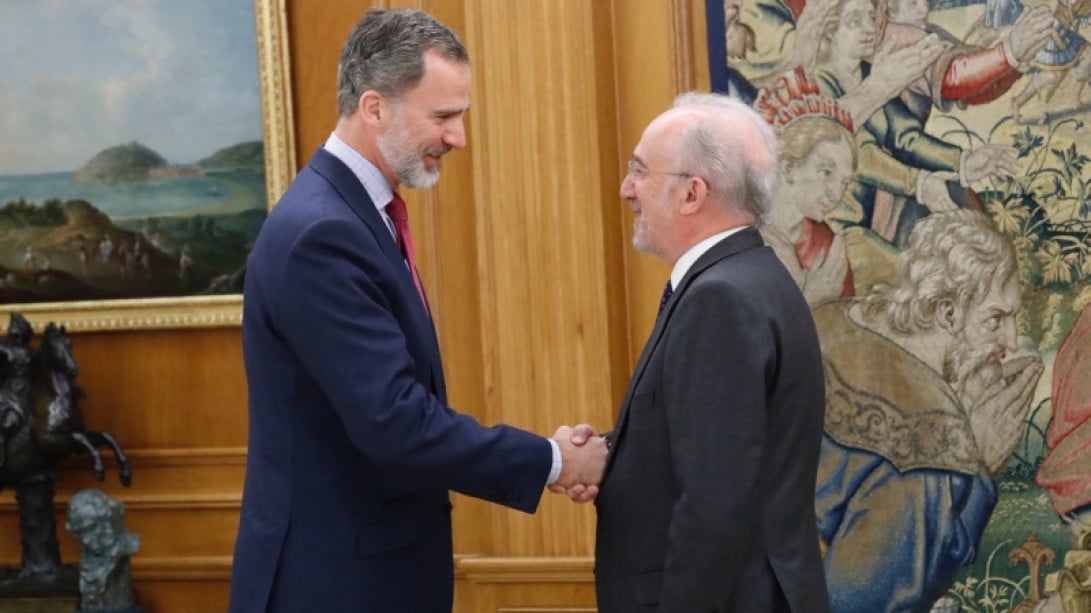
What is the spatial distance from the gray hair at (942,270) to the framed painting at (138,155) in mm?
2301

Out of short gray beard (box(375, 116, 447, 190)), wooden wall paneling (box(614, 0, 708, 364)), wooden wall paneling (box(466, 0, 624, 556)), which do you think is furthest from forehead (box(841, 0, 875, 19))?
short gray beard (box(375, 116, 447, 190))

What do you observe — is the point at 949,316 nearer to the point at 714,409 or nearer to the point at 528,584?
the point at 528,584

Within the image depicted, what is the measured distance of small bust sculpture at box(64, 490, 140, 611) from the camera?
530 cm

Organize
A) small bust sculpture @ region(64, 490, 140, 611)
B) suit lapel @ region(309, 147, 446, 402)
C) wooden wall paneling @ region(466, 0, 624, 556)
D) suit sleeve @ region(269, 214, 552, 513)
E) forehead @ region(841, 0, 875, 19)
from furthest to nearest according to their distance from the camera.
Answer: small bust sculpture @ region(64, 490, 140, 611)
wooden wall paneling @ region(466, 0, 624, 556)
forehead @ region(841, 0, 875, 19)
suit lapel @ region(309, 147, 446, 402)
suit sleeve @ region(269, 214, 552, 513)

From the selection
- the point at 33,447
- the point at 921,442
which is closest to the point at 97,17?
the point at 33,447

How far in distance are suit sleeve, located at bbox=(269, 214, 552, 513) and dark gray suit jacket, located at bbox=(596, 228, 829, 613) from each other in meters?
0.38

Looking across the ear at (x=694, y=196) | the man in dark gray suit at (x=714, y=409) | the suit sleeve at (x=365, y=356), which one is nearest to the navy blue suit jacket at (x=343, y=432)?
the suit sleeve at (x=365, y=356)

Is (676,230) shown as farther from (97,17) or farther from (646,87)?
(97,17)

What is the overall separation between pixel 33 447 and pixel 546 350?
1961 millimetres

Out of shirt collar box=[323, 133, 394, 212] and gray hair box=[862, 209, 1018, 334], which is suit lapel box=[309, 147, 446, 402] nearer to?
shirt collar box=[323, 133, 394, 212]

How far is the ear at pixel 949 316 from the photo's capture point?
448cm

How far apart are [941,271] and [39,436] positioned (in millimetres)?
3214

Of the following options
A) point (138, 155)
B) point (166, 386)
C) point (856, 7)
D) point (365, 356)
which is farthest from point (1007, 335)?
point (138, 155)

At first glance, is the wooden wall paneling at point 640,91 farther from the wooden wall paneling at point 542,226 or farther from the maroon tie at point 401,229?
the maroon tie at point 401,229
